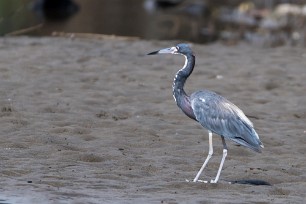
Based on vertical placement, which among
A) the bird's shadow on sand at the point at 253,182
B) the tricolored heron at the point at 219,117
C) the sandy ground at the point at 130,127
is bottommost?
the sandy ground at the point at 130,127

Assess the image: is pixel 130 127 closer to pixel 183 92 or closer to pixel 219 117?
pixel 183 92

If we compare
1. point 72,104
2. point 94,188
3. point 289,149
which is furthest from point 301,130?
point 94,188

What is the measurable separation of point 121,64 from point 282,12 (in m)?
13.7

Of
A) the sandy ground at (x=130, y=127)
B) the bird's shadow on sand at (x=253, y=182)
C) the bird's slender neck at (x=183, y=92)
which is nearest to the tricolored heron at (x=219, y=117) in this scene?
the bird's slender neck at (x=183, y=92)

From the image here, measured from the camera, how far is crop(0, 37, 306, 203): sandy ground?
24.0ft

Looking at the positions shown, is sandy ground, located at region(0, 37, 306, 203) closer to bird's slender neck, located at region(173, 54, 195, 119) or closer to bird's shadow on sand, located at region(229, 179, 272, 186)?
bird's shadow on sand, located at region(229, 179, 272, 186)

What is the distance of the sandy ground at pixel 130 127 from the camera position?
7324 mm

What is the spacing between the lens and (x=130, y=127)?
9.65 m

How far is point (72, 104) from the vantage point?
10.6 meters

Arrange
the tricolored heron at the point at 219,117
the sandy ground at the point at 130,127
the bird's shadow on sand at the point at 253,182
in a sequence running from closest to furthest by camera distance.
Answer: the sandy ground at the point at 130,127 → the tricolored heron at the point at 219,117 → the bird's shadow on sand at the point at 253,182

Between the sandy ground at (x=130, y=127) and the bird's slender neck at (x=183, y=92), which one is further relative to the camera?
the bird's slender neck at (x=183, y=92)

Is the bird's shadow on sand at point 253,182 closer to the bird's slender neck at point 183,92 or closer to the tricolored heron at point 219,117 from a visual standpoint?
the tricolored heron at point 219,117

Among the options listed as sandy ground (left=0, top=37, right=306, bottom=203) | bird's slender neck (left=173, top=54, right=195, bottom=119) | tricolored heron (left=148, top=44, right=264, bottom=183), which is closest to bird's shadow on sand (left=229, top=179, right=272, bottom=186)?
sandy ground (left=0, top=37, right=306, bottom=203)

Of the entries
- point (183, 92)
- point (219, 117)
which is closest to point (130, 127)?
point (183, 92)
